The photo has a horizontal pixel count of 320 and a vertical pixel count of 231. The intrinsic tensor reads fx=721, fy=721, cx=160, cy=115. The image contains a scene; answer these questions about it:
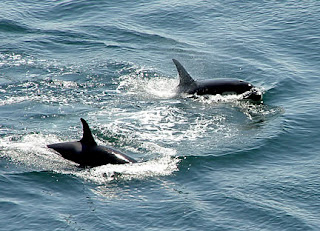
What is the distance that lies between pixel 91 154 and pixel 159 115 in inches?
212

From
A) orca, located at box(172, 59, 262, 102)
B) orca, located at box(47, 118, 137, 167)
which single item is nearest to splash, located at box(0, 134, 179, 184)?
orca, located at box(47, 118, 137, 167)

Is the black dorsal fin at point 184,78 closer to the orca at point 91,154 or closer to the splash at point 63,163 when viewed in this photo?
the splash at point 63,163

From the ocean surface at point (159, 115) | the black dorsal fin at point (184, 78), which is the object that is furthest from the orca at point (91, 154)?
the black dorsal fin at point (184, 78)

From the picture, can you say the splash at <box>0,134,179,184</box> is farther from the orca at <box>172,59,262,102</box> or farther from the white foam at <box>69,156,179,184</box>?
the orca at <box>172,59,262,102</box>

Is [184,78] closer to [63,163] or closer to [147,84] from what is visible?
[147,84]

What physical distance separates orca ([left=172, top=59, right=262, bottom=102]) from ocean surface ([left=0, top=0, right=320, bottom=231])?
34 cm

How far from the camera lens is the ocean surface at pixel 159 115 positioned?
19.1 metres

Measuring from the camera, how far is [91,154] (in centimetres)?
2119

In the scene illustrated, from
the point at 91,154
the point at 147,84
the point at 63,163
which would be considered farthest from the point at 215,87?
the point at 63,163

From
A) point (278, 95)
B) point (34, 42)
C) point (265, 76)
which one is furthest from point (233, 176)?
point (34, 42)

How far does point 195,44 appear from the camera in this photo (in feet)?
113

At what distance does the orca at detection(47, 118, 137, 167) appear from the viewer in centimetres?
2103

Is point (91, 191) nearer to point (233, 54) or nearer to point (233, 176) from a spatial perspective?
point (233, 176)

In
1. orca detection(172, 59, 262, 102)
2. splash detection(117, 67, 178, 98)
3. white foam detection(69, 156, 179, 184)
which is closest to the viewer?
white foam detection(69, 156, 179, 184)
